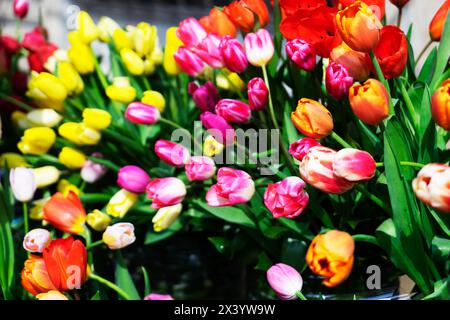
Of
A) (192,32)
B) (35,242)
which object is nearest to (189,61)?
(192,32)

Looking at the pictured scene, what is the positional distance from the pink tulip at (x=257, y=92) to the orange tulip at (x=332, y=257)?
0.53 feet

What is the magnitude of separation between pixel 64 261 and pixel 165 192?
0.34 ft

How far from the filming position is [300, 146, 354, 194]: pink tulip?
0.41 meters

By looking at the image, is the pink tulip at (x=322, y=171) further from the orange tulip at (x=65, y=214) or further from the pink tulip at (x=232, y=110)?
the orange tulip at (x=65, y=214)

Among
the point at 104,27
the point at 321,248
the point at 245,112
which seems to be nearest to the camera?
the point at 321,248

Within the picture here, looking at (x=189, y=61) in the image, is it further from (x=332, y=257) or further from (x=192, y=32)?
(x=332, y=257)

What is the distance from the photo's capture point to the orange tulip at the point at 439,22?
523 mm

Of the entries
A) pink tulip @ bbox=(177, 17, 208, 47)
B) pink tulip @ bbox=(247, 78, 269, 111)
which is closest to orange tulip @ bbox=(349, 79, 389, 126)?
pink tulip @ bbox=(247, 78, 269, 111)

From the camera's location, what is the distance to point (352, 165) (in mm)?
399

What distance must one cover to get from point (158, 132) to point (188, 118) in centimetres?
4

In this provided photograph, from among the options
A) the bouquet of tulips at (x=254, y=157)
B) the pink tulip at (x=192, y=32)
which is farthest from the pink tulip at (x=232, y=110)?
the pink tulip at (x=192, y=32)

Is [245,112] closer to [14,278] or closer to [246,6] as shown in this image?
[246,6]

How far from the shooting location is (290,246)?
1.78 ft
